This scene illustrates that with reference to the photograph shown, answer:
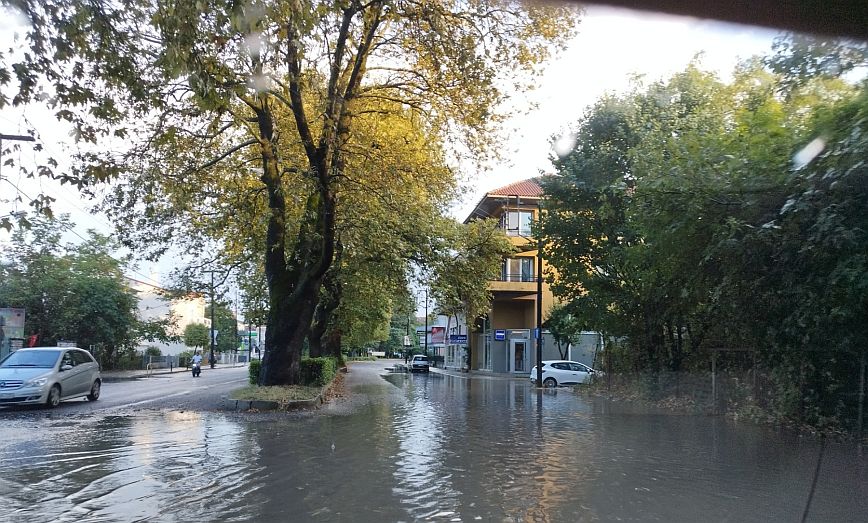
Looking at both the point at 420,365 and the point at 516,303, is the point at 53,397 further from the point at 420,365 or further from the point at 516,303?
Answer: the point at 516,303

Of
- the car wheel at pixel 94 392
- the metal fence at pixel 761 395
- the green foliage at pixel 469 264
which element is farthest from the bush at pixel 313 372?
the metal fence at pixel 761 395

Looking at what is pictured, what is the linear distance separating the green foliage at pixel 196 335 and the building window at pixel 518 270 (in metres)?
35.9

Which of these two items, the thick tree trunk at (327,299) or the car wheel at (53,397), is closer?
the car wheel at (53,397)

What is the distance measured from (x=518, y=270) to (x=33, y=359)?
33.6 meters

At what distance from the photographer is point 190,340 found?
218 ft

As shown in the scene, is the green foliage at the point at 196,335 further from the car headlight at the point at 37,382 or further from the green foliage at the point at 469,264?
the car headlight at the point at 37,382

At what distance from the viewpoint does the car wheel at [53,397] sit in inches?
601

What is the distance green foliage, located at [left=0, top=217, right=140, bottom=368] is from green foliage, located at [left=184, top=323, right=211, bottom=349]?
2993cm

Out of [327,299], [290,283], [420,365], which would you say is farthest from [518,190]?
[290,283]

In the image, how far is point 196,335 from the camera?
6650 centimetres

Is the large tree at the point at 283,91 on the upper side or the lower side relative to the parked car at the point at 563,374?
upper

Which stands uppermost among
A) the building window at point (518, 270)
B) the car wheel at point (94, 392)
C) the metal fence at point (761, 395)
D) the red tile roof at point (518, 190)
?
the red tile roof at point (518, 190)

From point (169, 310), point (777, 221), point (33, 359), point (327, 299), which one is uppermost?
point (169, 310)

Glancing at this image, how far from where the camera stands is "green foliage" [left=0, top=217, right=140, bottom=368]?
33031 millimetres
